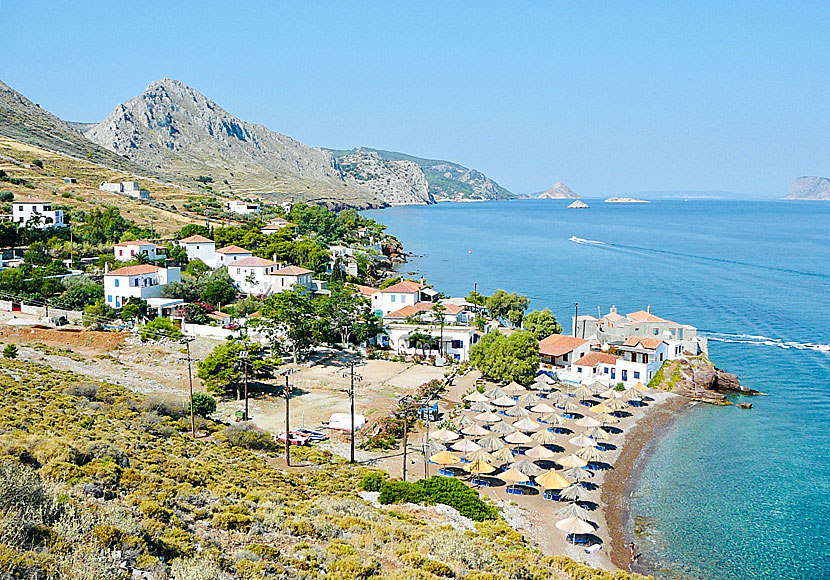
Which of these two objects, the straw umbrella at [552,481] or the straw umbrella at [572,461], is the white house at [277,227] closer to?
the straw umbrella at [572,461]

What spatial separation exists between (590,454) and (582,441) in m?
2.04

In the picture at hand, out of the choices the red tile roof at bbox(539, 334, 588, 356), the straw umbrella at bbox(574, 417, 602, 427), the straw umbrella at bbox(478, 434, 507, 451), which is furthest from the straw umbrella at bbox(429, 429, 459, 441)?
the red tile roof at bbox(539, 334, 588, 356)

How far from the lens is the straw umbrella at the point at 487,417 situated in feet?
117

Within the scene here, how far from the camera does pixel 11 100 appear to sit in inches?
5782

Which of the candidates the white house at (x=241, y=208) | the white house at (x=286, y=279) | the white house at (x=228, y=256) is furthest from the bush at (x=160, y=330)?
the white house at (x=241, y=208)

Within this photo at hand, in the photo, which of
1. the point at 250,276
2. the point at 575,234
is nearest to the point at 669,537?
the point at 250,276

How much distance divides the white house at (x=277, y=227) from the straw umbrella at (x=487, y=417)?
56.2m

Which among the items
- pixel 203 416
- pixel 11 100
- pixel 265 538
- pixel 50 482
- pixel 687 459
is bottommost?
pixel 687 459

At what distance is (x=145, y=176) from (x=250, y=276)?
81972mm

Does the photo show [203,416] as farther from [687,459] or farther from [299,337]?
[687,459]

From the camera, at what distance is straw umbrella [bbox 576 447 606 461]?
31.1 m

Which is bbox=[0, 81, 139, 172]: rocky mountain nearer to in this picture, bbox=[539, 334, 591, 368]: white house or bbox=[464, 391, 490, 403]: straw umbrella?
bbox=[539, 334, 591, 368]: white house

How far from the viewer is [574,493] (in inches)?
1026

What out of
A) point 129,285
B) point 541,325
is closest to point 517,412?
point 541,325
